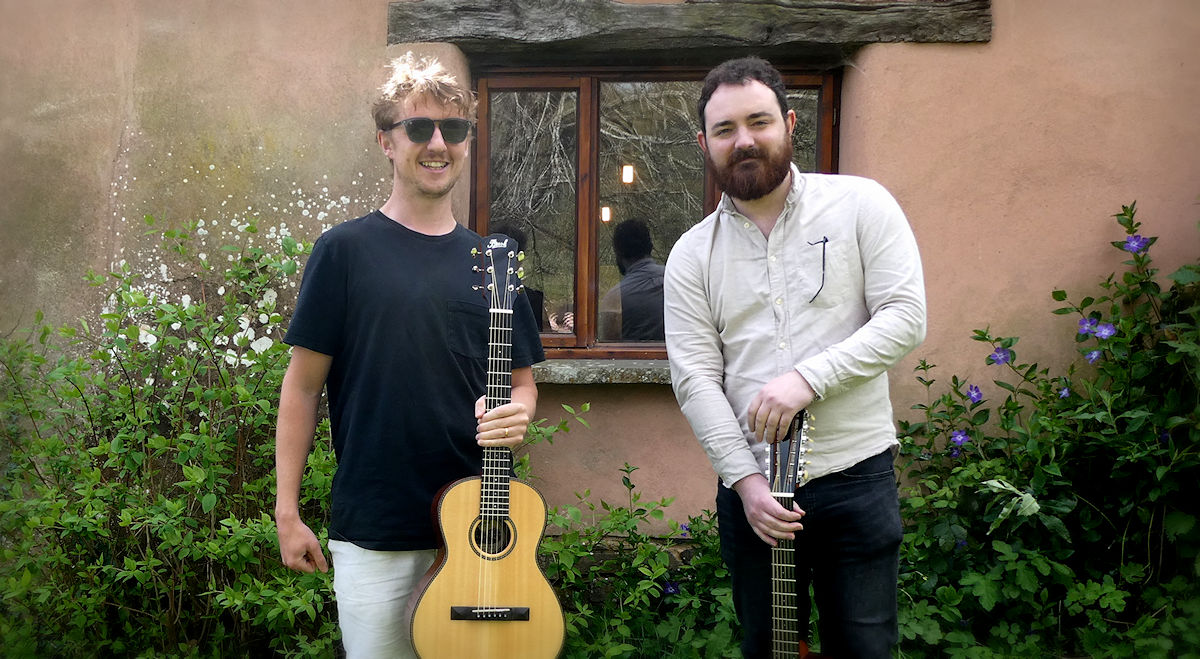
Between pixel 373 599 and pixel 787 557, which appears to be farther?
pixel 787 557

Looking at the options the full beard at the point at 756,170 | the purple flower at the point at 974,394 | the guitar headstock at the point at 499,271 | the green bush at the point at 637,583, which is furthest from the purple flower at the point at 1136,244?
the guitar headstock at the point at 499,271

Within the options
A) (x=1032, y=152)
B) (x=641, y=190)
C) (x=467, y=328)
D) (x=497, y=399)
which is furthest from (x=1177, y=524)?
(x=467, y=328)

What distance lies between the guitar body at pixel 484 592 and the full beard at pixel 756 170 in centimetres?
100

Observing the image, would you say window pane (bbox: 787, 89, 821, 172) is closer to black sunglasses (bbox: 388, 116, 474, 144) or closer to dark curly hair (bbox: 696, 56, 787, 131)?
dark curly hair (bbox: 696, 56, 787, 131)

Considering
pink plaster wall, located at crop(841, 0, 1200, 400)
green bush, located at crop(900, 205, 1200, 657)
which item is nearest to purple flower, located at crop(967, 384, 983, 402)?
green bush, located at crop(900, 205, 1200, 657)

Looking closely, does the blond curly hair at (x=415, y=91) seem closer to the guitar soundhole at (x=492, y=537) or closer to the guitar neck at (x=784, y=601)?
the guitar soundhole at (x=492, y=537)

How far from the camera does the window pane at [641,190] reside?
4.30m

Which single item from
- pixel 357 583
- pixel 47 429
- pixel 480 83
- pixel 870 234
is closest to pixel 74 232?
pixel 47 429

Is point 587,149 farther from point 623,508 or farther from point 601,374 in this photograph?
point 623,508

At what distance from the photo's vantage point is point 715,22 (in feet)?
13.1

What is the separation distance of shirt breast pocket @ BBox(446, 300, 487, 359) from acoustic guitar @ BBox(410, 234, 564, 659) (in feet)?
0.12

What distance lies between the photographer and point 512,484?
2414mm

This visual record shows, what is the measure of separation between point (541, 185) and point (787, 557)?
2428 millimetres

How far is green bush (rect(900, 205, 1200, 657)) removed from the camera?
3613 millimetres
